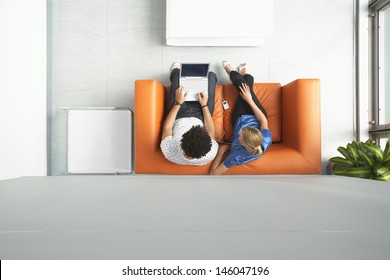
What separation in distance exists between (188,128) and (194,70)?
84 cm

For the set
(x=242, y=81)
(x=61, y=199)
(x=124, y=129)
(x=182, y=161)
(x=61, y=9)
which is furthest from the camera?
(x=61, y=9)

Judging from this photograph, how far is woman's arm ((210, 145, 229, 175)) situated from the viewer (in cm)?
234

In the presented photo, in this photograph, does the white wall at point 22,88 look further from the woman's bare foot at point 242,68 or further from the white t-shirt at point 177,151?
the woman's bare foot at point 242,68

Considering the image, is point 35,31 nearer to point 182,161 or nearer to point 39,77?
point 39,77

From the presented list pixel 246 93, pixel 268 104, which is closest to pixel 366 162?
pixel 268 104

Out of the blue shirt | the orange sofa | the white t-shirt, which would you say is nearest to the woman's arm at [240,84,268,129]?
the blue shirt

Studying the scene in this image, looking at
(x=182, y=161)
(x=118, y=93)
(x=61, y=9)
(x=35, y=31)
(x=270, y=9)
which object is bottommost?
(x=182, y=161)

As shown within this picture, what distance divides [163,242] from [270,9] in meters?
3.24

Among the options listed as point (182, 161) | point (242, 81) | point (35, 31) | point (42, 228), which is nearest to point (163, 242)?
point (42, 228)

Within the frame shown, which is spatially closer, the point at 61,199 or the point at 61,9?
the point at 61,199

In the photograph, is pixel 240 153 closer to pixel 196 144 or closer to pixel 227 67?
pixel 196 144

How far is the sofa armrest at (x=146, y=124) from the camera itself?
2422mm

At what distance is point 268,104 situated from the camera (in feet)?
9.33

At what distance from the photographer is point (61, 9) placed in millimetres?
3270
